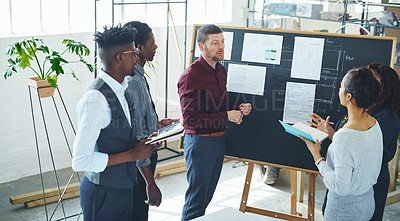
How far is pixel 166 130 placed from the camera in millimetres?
2578

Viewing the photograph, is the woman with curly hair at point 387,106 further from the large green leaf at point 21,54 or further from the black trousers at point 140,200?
the large green leaf at point 21,54

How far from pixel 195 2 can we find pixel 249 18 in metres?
0.92

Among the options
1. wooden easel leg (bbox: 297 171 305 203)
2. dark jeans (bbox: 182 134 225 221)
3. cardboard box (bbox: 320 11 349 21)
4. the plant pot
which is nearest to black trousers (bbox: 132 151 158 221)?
dark jeans (bbox: 182 134 225 221)

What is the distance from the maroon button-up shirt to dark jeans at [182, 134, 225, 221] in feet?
0.27

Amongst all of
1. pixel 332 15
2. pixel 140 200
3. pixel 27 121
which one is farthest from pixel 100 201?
pixel 332 15

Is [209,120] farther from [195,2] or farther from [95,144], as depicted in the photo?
[195,2]

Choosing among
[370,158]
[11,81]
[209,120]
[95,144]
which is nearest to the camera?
[95,144]

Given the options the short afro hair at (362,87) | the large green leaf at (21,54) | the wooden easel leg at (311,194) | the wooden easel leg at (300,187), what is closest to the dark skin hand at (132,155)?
the short afro hair at (362,87)

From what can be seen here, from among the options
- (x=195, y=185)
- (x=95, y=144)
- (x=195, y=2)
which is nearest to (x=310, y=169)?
(x=195, y=185)

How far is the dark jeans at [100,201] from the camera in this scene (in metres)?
2.36

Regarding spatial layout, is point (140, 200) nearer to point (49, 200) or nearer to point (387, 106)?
point (387, 106)

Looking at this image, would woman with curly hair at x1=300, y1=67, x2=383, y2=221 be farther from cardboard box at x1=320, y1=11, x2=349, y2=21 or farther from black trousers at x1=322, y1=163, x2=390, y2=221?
cardboard box at x1=320, y1=11, x2=349, y2=21

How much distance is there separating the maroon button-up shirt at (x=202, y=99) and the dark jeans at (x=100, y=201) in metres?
1.06

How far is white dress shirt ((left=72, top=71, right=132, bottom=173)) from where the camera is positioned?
7.18ft
